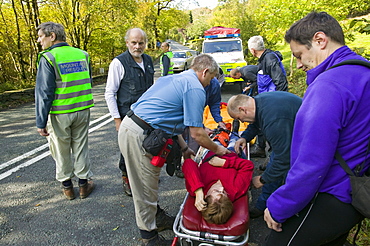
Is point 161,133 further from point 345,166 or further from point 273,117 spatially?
point 345,166

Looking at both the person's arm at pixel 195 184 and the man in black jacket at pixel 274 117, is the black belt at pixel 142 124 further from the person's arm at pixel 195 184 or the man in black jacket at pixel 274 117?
the man in black jacket at pixel 274 117

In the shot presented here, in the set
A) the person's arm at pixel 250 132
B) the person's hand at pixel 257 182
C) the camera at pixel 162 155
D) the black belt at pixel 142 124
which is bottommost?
the person's hand at pixel 257 182

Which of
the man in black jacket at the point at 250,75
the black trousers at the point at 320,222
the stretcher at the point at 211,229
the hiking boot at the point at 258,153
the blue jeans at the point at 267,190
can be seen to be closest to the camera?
the black trousers at the point at 320,222

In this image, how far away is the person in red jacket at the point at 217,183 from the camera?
2268 mm

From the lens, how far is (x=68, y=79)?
3258 millimetres

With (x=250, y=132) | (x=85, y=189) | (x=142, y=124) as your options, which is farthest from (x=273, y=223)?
(x=85, y=189)

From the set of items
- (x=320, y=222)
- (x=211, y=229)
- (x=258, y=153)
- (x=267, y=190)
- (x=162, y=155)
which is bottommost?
(x=258, y=153)

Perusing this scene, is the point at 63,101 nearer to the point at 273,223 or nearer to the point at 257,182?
the point at 257,182

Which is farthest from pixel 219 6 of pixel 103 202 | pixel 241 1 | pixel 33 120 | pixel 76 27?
pixel 103 202

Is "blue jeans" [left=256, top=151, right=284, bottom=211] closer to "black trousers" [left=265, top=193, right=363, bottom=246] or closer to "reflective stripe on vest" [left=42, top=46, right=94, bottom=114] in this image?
"black trousers" [left=265, top=193, right=363, bottom=246]

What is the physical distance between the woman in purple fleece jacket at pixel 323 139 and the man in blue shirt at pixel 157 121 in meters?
0.94

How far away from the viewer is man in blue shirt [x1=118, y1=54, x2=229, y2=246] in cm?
222

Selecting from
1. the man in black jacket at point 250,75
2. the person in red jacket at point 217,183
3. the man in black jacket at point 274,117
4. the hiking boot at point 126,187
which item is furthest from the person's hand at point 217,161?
the man in black jacket at point 250,75

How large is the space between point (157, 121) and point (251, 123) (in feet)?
3.36
